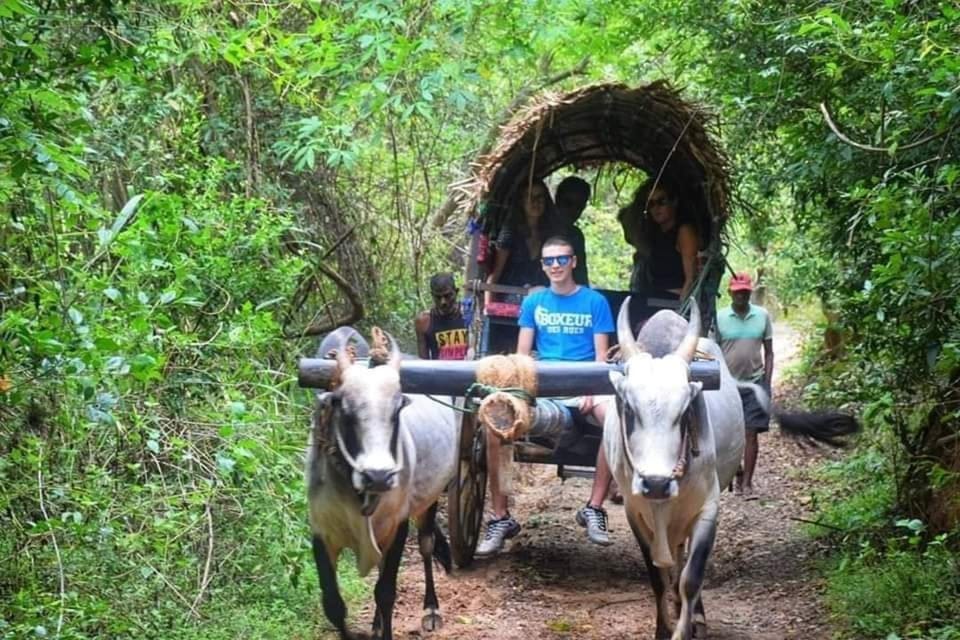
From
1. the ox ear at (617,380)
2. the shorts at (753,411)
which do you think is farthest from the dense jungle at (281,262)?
the ox ear at (617,380)

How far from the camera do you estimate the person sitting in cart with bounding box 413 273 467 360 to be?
28.2 ft

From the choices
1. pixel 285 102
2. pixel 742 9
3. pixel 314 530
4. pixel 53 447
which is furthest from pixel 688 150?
pixel 53 447

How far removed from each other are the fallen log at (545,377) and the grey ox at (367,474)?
0.10m

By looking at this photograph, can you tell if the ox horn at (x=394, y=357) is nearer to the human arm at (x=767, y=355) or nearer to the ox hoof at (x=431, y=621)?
the ox hoof at (x=431, y=621)

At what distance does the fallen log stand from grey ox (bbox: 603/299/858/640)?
0.32ft

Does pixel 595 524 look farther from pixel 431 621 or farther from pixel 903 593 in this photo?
pixel 903 593

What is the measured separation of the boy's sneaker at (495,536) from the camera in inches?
310

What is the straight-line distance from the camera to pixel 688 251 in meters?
8.29

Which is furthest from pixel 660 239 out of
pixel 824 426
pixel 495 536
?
pixel 495 536

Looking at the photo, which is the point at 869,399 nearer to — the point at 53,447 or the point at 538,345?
the point at 538,345

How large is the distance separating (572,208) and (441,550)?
8.68 ft

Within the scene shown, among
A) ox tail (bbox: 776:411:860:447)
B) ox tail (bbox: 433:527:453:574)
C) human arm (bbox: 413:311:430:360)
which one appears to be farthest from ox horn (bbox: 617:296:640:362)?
human arm (bbox: 413:311:430:360)

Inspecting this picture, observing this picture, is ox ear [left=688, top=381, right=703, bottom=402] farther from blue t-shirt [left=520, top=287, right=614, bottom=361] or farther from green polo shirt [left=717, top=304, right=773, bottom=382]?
green polo shirt [left=717, top=304, right=773, bottom=382]

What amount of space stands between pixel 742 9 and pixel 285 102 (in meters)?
3.30
